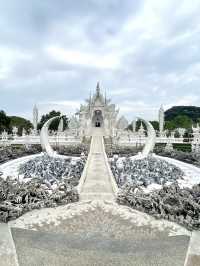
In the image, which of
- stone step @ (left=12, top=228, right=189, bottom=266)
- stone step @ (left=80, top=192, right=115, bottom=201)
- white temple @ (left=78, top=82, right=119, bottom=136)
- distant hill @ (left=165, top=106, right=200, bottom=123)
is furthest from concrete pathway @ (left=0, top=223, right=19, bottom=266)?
distant hill @ (left=165, top=106, right=200, bottom=123)

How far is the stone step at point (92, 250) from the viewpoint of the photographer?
4482 millimetres

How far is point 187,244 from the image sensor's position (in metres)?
5.15

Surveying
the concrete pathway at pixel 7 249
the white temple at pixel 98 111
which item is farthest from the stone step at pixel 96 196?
the white temple at pixel 98 111

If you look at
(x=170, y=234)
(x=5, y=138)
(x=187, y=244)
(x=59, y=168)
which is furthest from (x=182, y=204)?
(x=5, y=138)

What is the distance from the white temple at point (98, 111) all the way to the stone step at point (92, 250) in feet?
80.6

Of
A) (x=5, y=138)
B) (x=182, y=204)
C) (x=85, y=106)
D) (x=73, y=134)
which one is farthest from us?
(x=85, y=106)

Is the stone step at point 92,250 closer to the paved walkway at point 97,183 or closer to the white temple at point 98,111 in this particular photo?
the paved walkway at point 97,183

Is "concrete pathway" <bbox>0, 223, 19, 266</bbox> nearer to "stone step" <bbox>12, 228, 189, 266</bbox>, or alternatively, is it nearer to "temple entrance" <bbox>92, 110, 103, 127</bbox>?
"stone step" <bbox>12, 228, 189, 266</bbox>

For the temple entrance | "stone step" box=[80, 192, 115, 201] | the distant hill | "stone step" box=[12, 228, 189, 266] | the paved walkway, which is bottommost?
"stone step" box=[12, 228, 189, 266]

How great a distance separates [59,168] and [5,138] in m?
14.1

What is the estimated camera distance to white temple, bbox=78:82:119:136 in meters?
31.2

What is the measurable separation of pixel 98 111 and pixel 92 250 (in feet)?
98.2

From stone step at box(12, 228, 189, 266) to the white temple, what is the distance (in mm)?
24555

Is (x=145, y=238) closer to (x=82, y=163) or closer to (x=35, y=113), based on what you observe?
(x=82, y=163)
